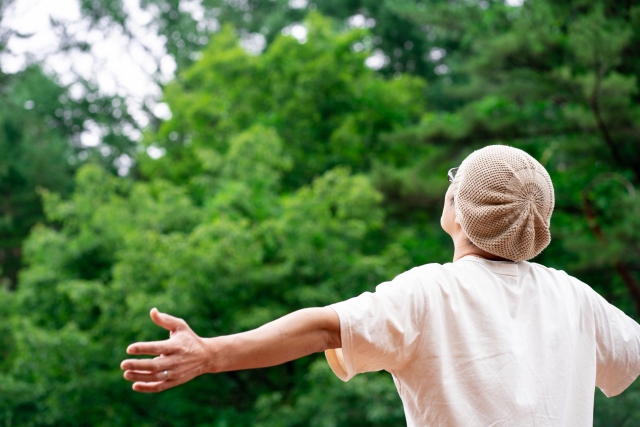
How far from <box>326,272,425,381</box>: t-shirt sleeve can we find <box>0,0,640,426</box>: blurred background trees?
151 inches

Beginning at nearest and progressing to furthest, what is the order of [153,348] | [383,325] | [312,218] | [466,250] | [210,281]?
[153,348]
[383,325]
[466,250]
[210,281]
[312,218]

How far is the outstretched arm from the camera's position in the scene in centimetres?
86

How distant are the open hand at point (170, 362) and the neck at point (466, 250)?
44cm

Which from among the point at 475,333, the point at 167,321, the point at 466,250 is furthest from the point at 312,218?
the point at 167,321

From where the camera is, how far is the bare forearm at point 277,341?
90 centimetres

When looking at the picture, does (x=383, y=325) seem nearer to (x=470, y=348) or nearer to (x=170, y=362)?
(x=470, y=348)

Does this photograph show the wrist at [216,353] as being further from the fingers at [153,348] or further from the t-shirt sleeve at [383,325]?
the t-shirt sleeve at [383,325]

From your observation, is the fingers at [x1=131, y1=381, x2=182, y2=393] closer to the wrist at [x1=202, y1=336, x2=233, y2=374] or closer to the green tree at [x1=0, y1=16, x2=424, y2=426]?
the wrist at [x1=202, y1=336, x2=233, y2=374]

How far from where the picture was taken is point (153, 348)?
85 cm

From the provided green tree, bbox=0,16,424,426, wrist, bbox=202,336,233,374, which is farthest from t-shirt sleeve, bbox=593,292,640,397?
green tree, bbox=0,16,424,426

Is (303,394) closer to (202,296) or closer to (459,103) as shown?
(202,296)

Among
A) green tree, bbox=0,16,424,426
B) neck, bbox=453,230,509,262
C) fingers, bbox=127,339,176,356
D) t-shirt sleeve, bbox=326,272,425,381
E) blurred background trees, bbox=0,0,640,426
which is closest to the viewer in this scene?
fingers, bbox=127,339,176,356

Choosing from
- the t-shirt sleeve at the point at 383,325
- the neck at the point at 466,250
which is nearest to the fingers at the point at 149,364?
the t-shirt sleeve at the point at 383,325

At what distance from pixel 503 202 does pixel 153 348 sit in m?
0.56
